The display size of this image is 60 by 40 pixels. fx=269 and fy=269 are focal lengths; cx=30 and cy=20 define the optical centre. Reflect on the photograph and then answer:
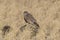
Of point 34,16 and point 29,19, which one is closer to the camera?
point 29,19

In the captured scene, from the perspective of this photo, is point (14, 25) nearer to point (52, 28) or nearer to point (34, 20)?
point (34, 20)

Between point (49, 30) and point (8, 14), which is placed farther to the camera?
point (8, 14)

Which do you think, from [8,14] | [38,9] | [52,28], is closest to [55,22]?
[52,28]

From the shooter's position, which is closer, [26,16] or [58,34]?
[58,34]

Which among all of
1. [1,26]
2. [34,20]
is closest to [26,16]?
[34,20]

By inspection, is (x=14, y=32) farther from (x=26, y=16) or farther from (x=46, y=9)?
(x=46, y=9)

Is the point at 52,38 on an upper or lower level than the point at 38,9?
lower
